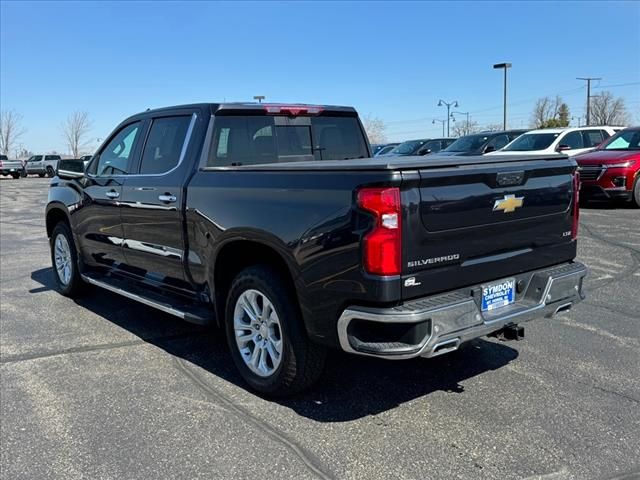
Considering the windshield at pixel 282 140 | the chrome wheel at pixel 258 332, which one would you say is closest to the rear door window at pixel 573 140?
the windshield at pixel 282 140

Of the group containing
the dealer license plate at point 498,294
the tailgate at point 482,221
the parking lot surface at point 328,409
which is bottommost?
the parking lot surface at point 328,409

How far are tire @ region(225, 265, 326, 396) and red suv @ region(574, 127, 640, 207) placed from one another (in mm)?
10680

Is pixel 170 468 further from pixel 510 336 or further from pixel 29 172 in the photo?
pixel 29 172

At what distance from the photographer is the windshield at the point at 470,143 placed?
18.0 metres

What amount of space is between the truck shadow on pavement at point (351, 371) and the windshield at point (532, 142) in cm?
1171

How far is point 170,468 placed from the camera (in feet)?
10.2

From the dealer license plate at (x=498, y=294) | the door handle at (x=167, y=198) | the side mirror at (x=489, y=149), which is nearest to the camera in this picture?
the dealer license plate at (x=498, y=294)

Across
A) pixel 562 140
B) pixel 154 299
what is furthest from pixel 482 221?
pixel 562 140

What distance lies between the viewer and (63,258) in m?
6.93

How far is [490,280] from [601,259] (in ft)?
16.7

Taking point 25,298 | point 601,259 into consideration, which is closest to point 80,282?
point 25,298

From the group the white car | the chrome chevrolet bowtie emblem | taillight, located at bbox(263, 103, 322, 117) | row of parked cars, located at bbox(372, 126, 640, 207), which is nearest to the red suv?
row of parked cars, located at bbox(372, 126, 640, 207)

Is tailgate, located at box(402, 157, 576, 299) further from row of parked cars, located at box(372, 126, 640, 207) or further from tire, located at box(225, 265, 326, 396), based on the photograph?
row of parked cars, located at box(372, 126, 640, 207)

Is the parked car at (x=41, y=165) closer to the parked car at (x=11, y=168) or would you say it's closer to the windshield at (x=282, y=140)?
the parked car at (x=11, y=168)
